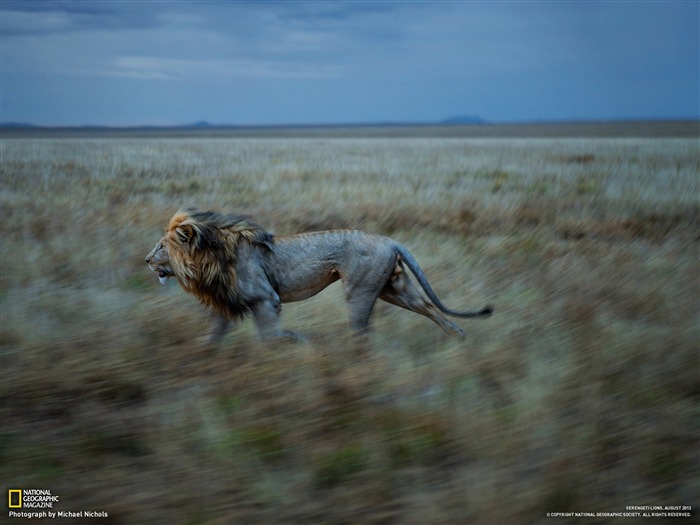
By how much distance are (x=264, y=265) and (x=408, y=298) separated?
1274 millimetres

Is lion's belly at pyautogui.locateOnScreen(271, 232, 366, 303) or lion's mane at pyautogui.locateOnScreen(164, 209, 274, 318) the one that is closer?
lion's mane at pyautogui.locateOnScreen(164, 209, 274, 318)

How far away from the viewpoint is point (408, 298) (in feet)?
20.2

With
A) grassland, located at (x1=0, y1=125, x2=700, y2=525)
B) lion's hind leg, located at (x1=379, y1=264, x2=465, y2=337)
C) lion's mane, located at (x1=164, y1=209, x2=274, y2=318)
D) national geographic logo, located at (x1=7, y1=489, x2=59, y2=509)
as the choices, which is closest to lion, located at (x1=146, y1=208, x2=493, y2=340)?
lion's mane, located at (x1=164, y1=209, x2=274, y2=318)

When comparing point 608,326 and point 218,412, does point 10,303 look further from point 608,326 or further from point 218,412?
point 608,326

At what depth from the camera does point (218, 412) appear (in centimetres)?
456

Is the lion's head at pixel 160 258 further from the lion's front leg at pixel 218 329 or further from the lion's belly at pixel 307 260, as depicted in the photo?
the lion's belly at pixel 307 260

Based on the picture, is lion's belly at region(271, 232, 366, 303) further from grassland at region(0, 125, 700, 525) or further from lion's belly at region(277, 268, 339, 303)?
grassland at region(0, 125, 700, 525)

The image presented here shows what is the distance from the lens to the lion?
565cm

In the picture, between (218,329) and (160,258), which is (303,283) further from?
(160,258)

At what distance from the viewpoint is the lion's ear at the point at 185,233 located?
18.6ft

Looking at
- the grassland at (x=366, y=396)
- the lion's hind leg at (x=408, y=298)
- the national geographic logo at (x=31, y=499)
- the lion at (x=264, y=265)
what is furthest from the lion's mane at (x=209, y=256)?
the national geographic logo at (x=31, y=499)

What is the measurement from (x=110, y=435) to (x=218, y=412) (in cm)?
65

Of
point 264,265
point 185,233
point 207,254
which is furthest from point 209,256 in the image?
point 264,265

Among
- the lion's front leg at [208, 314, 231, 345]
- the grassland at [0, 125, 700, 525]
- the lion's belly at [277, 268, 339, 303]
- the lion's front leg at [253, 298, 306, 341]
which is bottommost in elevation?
the grassland at [0, 125, 700, 525]
